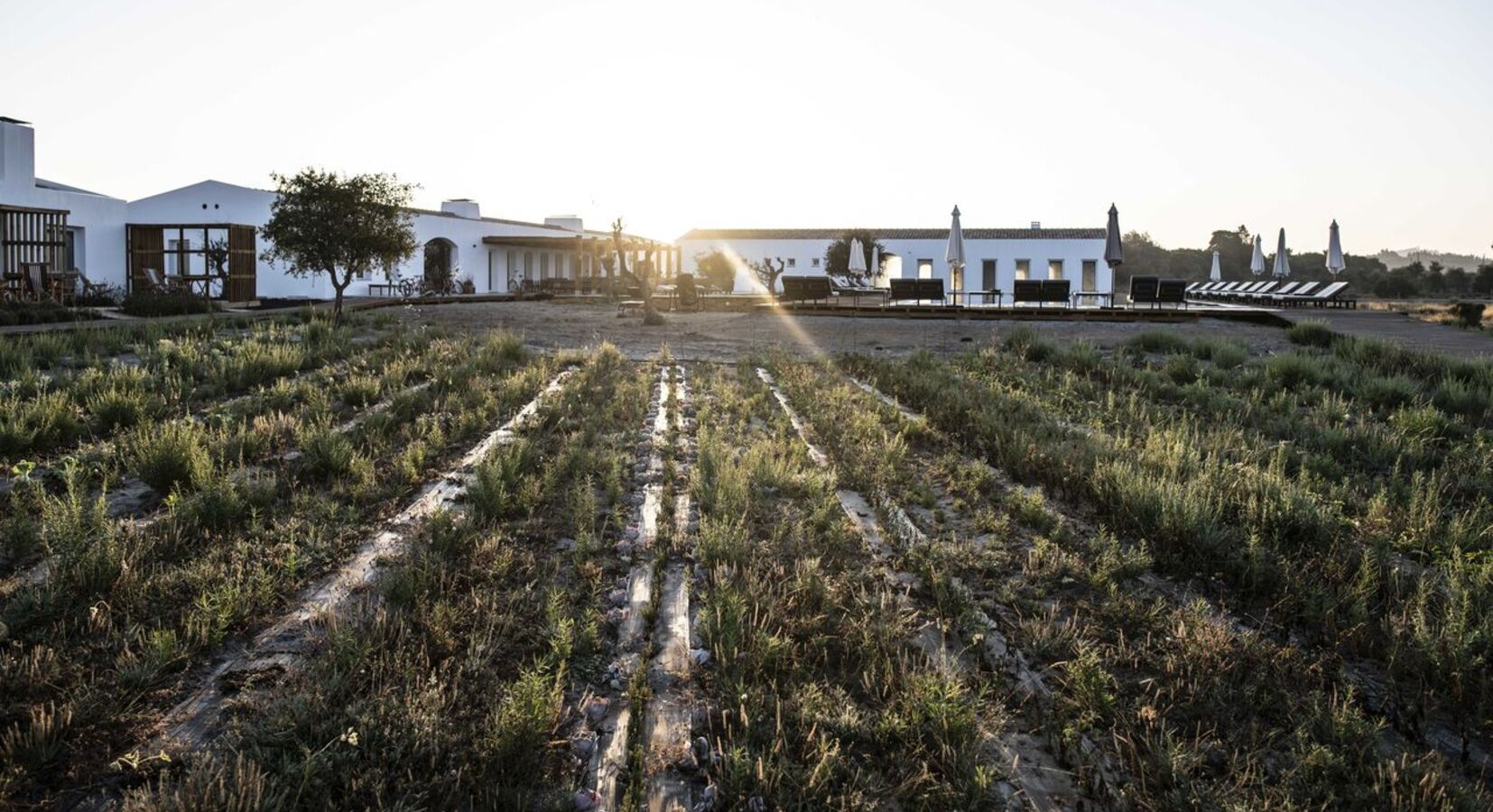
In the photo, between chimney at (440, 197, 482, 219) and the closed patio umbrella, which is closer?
the closed patio umbrella

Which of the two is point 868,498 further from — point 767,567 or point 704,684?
point 704,684

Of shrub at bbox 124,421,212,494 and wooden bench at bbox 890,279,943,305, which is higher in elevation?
wooden bench at bbox 890,279,943,305

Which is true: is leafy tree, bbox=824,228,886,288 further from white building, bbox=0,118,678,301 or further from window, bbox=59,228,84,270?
window, bbox=59,228,84,270

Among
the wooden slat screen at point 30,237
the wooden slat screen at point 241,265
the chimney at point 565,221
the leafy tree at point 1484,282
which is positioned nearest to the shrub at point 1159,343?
the wooden slat screen at point 30,237

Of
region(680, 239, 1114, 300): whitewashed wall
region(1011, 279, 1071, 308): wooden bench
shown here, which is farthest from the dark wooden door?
region(680, 239, 1114, 300): whitewashed wall

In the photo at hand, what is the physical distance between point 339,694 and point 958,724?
1.67m

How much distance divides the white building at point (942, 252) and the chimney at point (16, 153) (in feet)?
88.9

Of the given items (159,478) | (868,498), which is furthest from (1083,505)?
(159,478)

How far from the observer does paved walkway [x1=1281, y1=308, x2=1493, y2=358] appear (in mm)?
12023

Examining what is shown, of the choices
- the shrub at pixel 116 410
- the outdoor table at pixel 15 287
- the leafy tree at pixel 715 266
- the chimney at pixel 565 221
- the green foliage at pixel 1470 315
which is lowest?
the shrub at pixel 116 410

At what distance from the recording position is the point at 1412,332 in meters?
15.0

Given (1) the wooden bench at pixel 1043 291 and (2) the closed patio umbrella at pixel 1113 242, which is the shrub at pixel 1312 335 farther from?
(2) the closed patio umbrella at pixel 1113 242

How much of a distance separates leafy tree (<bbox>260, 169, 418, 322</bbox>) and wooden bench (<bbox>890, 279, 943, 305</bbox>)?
10606 mm

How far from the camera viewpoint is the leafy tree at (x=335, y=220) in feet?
49.7
